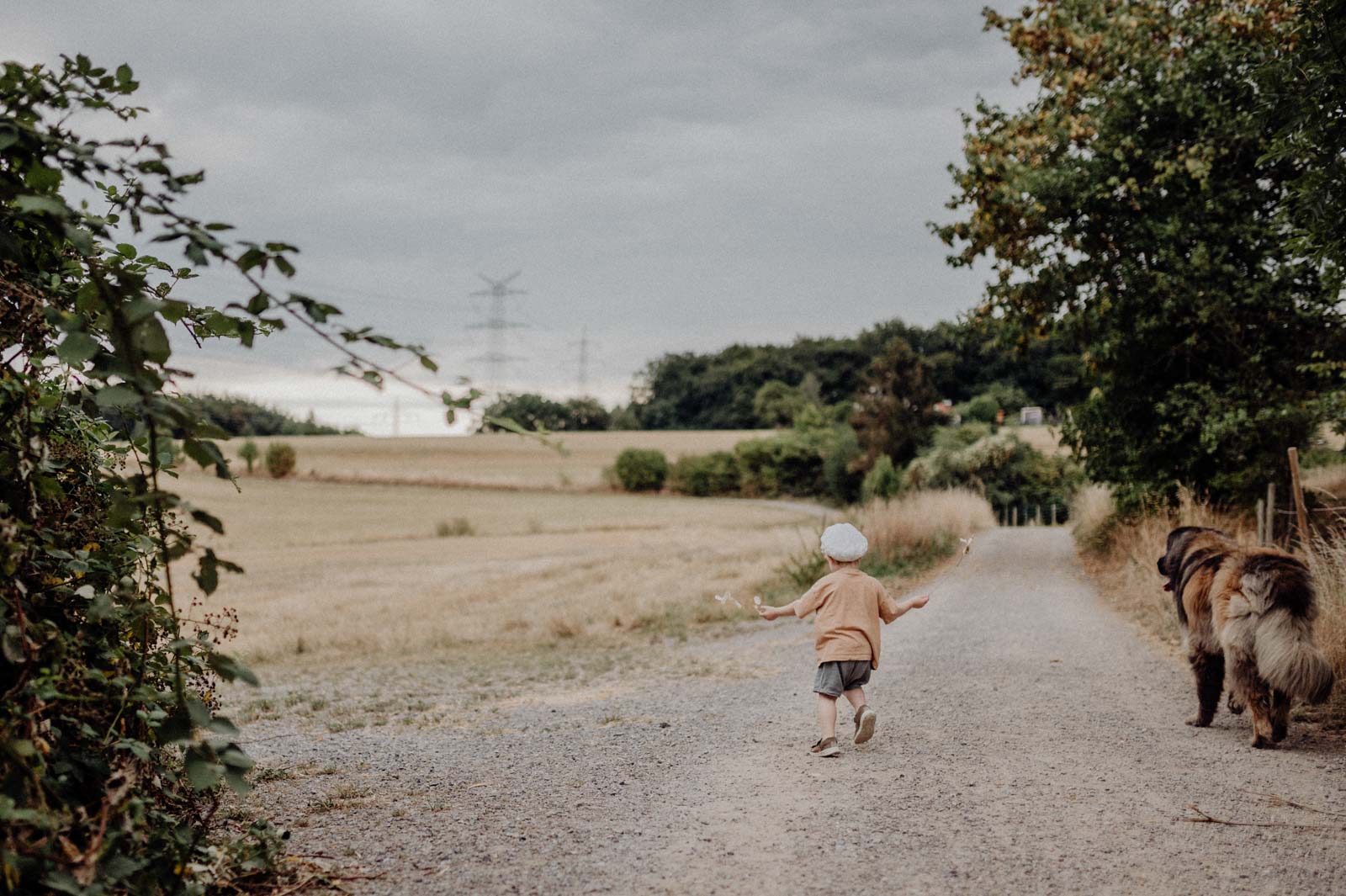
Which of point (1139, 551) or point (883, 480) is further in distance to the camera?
point (883, 480)

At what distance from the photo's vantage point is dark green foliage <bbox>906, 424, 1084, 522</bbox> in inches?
1591

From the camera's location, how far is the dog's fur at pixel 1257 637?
5977 mm

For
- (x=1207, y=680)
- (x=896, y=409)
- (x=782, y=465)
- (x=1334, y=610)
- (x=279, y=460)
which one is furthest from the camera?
(x=279, y=460)

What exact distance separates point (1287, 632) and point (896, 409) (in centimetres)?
4139

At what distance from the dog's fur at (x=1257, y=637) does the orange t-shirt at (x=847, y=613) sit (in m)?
2.21

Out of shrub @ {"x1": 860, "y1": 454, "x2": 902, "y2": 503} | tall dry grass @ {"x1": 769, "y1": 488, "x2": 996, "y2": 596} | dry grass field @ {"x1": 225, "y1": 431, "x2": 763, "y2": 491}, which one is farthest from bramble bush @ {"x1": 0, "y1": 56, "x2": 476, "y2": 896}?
dry grass field @ {"x1": 225, "y1": 431, "x2": 763, "y2": 491}

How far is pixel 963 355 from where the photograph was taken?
238 feet

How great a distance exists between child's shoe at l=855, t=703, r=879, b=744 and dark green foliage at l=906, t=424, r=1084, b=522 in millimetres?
34747

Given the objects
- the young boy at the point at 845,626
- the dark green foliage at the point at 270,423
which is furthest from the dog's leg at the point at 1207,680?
the dark green foliage at the point at 270,423

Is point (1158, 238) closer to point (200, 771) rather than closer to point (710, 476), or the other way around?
point (200, 771)

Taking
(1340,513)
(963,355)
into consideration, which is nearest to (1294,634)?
(1340,513)

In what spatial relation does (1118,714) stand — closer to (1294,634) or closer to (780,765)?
(1294,634)

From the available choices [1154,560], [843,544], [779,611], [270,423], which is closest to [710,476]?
[1154,560]

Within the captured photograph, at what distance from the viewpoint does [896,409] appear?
153 ft
